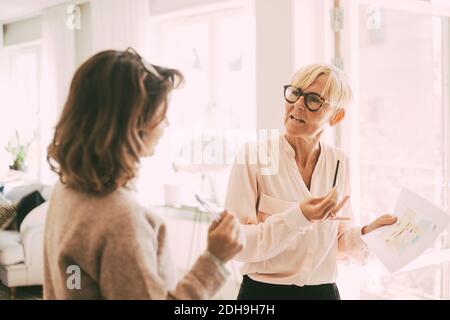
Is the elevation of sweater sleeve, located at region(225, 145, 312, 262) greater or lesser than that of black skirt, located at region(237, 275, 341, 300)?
greater

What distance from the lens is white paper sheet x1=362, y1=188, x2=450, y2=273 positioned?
4.35ft

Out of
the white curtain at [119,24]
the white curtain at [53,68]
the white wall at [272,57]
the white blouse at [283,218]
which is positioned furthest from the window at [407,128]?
the white curtain at [53,68]

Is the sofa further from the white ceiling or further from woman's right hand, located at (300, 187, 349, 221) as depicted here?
woman's right hand, located at (300, 187, 349, 221)

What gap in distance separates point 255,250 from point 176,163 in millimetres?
265

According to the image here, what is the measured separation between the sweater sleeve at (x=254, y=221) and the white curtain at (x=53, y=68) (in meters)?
0.40

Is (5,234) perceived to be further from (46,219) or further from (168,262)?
(168,262)

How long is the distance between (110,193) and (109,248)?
0.09m

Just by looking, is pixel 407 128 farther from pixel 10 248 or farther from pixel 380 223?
pixel 10 248

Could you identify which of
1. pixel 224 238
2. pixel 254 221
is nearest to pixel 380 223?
pixel 254 221

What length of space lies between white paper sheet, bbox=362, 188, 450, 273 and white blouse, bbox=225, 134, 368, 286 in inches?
2.1

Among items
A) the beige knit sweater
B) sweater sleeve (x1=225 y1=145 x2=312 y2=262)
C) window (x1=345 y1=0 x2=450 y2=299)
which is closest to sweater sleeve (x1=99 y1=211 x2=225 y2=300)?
the beige knit sweater

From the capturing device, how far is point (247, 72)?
4.65 feet

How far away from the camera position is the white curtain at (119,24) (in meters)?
1.10
